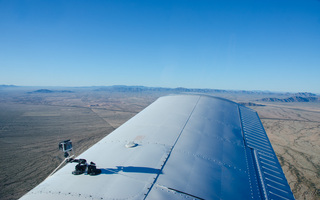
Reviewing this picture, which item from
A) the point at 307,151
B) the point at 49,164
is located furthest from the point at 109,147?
the point at 307,151

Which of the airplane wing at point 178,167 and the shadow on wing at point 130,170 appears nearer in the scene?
the airplane wing at point 178,167

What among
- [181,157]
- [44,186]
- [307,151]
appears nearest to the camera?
[44,186]

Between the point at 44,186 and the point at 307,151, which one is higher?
the point at 44,186

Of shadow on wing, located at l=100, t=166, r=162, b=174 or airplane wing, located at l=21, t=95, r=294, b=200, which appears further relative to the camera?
shadow on wing, located at l=100, t=166, r=162, b=174

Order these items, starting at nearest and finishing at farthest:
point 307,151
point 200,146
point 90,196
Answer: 1. point 90,196
2. point 200,146
3. point 307,151

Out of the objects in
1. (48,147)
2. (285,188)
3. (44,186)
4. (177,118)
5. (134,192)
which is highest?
(177,118)

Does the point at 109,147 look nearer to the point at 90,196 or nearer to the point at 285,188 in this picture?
the point at 90,196

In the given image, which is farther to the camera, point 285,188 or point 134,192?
point 285,188
